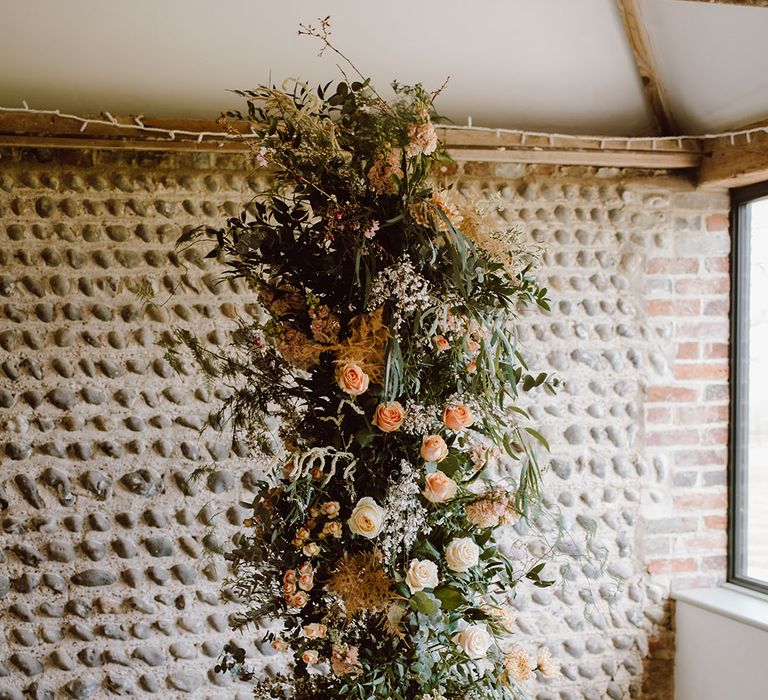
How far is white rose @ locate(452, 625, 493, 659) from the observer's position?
5.42 feet

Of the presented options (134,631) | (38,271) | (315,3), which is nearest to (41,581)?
(134,631)

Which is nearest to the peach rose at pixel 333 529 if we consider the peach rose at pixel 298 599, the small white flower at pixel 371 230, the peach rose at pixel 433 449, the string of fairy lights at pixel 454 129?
the peach rose at pixel 298 599

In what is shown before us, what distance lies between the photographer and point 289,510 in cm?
174

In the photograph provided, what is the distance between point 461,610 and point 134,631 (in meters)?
1.87

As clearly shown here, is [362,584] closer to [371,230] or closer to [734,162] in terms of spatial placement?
[371,230]

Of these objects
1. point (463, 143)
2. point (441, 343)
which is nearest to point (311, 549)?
point (441, 343)

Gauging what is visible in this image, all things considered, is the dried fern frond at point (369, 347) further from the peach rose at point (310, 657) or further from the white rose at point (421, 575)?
the peach rose at point (310, 657)

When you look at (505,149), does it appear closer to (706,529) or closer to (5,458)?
(706,529)

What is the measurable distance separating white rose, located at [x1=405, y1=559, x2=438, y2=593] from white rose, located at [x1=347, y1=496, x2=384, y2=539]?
0.11 metres

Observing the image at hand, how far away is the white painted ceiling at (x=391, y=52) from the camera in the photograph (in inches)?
111

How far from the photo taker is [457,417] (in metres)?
1.62

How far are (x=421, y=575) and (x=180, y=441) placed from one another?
5.94 ft

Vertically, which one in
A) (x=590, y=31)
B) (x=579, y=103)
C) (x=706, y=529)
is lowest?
(x=706, y=529)

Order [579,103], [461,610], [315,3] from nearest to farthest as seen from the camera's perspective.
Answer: [461,610] < [315,3] < [579,103]
